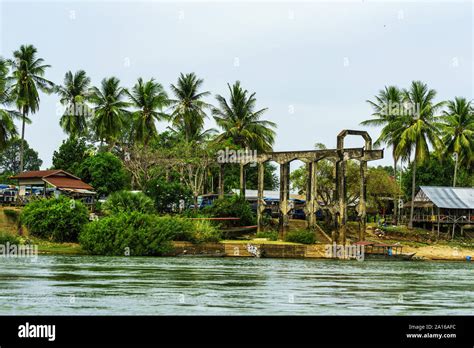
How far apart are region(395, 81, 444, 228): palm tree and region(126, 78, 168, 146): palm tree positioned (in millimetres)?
22714

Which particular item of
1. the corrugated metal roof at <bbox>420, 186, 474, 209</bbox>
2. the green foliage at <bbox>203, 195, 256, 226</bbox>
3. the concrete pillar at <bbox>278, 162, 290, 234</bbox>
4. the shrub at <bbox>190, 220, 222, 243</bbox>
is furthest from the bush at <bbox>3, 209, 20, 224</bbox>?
the corrugated metal roof at <bbox>420, 186, 474, 209</bbox>

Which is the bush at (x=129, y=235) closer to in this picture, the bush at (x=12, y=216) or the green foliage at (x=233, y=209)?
the bush at (x=12, y=216)

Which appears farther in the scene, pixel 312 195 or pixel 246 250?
pixel 312 195

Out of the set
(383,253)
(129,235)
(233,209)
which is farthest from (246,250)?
(383,253)

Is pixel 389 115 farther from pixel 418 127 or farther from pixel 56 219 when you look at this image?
pixel 56 219

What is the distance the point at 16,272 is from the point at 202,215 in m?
27.1

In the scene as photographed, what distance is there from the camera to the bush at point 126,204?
51.6 meters

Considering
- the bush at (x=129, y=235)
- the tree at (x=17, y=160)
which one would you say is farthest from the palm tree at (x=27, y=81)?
the tree at (x=17, y=160)

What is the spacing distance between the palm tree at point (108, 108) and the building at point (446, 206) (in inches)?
1133

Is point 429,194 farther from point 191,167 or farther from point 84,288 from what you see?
point 84,288

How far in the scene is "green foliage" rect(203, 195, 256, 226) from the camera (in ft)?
195

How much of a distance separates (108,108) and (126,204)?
73.0 ft

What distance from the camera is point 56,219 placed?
50219mm

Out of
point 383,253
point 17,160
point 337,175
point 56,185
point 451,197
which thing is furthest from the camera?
point 17,160
